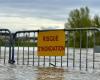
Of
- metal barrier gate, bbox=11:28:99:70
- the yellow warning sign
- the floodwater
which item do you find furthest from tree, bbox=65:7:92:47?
the floodwater

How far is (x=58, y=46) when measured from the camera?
15312 millimetres

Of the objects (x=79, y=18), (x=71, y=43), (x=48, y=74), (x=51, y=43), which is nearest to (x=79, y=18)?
(x=79, y=18)

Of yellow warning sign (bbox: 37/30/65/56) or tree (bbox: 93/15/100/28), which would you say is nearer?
yellow warning sign (bbox: 37/30/65/56)

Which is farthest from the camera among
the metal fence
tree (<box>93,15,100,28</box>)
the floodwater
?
tree (<box>93,15,100,28</box>)

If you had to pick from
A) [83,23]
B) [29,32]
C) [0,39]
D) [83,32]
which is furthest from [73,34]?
[83,23]

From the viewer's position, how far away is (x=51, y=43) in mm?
15453

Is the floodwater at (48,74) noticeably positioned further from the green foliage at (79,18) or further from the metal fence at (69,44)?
the green foliage at (79,18)

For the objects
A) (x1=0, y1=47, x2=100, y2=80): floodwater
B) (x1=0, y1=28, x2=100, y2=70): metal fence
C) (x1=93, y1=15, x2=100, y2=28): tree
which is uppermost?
(x1=93, y1=15, x2=100, y2=28): tree

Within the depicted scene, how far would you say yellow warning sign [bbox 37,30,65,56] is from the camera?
600 inches

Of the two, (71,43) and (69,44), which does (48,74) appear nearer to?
(69,44)

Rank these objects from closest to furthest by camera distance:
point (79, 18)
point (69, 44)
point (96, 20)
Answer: point (69, 44), point (79, 18), point (96, 20)

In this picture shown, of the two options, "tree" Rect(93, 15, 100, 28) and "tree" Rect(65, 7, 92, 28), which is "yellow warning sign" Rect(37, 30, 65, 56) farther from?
"tree" Rect(93, 15, 100, 28)

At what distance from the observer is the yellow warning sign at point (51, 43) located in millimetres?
15242

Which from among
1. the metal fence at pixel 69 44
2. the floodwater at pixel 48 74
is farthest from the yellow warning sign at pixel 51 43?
the floodwater at pixel 48 74
